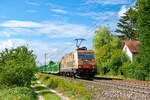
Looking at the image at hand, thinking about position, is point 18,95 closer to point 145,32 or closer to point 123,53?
point 145,32

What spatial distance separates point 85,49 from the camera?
28.1 metres

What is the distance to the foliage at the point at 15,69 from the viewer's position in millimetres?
16828

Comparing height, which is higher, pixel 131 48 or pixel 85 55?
pixel 131 48

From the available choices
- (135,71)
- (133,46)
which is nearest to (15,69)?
(135,71)

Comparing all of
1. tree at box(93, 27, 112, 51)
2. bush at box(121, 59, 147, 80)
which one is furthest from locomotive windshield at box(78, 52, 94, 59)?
tree at box(93, 27, 112, 51)

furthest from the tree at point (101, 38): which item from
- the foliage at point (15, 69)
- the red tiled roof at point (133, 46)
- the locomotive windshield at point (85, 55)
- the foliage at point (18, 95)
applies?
the foliage at point (18, 95)

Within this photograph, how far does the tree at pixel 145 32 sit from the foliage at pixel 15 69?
43.4ft

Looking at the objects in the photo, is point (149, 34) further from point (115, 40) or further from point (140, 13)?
point (115, 40)

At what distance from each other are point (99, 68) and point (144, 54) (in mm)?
18443

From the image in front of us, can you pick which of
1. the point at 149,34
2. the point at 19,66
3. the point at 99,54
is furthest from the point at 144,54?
the point at 99,54

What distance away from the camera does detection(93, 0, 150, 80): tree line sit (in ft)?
82.1

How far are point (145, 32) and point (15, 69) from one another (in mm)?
15953

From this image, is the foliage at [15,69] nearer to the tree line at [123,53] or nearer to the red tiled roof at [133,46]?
the tree line at [123,53]

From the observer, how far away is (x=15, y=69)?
16.9 metres
